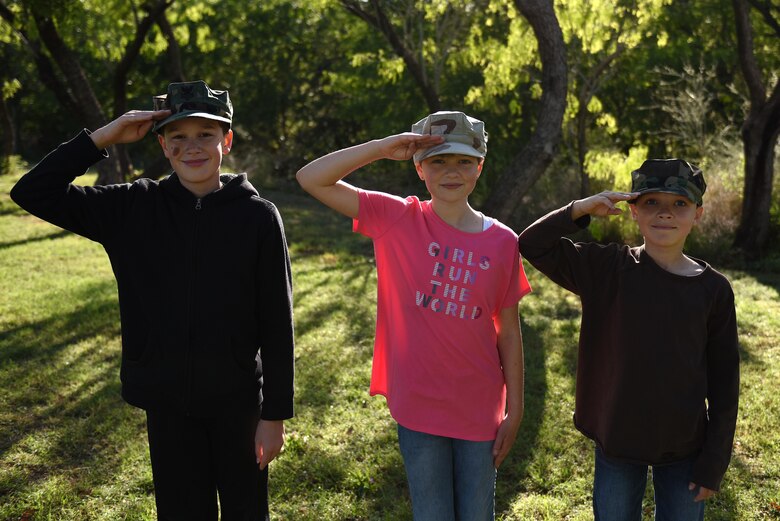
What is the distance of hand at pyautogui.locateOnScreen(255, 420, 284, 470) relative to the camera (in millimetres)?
2506

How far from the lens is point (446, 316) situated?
2469 mm

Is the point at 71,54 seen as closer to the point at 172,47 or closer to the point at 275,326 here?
the point at 172,47

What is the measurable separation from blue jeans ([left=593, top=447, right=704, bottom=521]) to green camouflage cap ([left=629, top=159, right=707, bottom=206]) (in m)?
0.88

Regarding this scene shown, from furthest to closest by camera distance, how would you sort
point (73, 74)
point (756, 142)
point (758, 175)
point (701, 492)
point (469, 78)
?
point (469, 78) < point (73, 74) < point (758, 175) < point (756, 142) < point (701, 492)

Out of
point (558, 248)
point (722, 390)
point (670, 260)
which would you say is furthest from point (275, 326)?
point (722, 390)

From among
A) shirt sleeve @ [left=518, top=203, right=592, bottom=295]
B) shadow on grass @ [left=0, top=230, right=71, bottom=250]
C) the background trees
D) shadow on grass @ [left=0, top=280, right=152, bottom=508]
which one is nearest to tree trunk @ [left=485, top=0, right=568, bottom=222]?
the background trees

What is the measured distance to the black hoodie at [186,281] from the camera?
7.94ft

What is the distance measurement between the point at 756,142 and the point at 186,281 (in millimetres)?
8022

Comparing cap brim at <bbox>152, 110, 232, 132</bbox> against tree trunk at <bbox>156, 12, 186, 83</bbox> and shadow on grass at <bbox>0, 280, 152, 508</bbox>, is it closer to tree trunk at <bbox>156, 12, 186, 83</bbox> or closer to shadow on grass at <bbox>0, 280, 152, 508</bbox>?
shadow on grass at <bbox>0, 280, 152, 508</bbox>

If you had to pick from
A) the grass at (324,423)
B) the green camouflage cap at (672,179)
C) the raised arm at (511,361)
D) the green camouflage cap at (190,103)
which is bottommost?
the grass at (324,423)

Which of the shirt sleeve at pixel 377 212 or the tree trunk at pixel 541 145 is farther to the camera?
the tree trunk at pixel 541 145

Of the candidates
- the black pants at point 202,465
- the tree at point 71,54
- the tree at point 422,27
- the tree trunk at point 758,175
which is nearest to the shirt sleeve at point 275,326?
the black pants at point 202,465

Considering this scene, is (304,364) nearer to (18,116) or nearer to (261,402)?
(261,402)

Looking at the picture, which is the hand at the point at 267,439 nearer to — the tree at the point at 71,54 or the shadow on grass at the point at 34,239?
the shadow on grass at the point at 34,239
